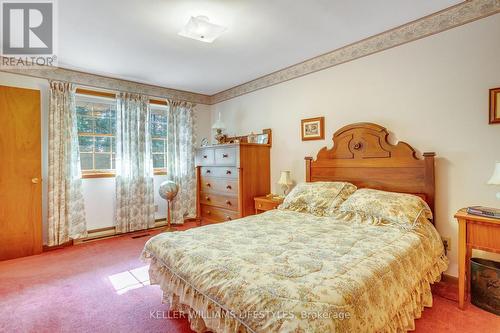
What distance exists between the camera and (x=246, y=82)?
435 cm

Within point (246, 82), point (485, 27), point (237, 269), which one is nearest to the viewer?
point (237, 269)

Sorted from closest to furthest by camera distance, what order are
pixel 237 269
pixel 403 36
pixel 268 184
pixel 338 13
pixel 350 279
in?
pixel 350 279, pixel 237 269, pixel 338 13, pixel 403 36, pixel 268 184

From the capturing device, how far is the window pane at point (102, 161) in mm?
4023

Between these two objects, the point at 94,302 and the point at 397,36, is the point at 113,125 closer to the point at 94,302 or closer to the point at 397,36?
the point at 94,302

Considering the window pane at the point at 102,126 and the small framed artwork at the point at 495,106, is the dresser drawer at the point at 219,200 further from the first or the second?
the small framed artwork at the point at 495,106

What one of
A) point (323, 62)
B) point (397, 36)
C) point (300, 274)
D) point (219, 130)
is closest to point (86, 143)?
point (219, 130)

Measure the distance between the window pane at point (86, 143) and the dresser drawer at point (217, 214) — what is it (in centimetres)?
197

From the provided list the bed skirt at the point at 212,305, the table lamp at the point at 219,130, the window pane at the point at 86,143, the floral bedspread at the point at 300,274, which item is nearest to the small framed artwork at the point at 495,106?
the floral bedspread at the point at 300,274

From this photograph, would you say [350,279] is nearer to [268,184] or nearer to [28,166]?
[268,184]

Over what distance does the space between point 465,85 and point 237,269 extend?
2510 millimetres

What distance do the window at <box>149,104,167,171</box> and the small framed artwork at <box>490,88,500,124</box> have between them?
4.39m

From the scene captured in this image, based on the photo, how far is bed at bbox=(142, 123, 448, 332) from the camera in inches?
43.0

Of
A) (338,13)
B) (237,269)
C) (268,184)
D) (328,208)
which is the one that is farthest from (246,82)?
(237,269)

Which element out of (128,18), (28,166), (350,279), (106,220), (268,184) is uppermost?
(128,18)
